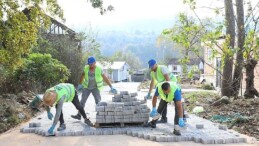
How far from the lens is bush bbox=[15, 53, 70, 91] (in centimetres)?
Result: 1714

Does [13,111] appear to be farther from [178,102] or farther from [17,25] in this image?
[178,102]

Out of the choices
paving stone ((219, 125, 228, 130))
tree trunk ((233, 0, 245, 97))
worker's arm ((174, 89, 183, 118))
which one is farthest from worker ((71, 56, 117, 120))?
tree trunk ((233, 0, 245, 97))

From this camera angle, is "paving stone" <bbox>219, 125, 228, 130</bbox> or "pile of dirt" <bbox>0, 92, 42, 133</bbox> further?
→ "pile of dirt" <bbox>0, 92, 42, 133</bbox>

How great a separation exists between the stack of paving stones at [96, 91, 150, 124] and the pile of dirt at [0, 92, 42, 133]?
2.36 m

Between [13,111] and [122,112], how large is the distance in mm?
3435

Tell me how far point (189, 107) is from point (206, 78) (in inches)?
782

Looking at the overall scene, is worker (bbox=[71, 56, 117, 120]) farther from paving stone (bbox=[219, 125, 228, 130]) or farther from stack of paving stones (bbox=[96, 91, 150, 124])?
paving stone (bbox=[219, 125, 228, 130])

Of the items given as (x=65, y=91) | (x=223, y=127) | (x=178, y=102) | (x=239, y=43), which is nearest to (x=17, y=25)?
(x=65, y=91)

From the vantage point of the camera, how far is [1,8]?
11.1 metres

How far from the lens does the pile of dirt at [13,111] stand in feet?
32.9

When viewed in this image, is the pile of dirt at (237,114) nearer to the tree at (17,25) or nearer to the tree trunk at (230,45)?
the tree trunk at (230,45)

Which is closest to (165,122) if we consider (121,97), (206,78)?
(121,97)

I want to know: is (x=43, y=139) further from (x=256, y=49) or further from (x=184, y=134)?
(x=256, y=49)

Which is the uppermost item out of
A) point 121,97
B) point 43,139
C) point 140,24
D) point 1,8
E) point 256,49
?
point 140,24
